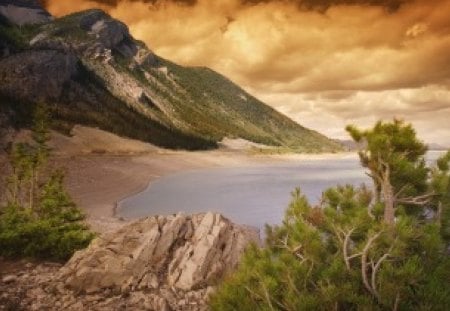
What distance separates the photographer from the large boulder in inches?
714

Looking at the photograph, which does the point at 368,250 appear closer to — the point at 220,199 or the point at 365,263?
the point at 365,263

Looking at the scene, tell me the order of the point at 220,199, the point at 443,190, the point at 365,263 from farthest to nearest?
the point at 220,199
the point at 443,190
the point at 365,263

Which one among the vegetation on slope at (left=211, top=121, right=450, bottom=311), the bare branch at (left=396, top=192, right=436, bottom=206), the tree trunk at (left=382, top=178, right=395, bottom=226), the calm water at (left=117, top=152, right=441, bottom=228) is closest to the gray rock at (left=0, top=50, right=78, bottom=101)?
the calm water at (left=117, top=152, right=441, bottom=228)

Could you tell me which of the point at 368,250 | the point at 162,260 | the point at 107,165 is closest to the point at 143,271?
the point at 162,260

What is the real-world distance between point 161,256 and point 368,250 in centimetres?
1038

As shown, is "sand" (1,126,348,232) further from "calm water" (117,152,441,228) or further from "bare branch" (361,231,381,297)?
"bare branch" (361,231,381,297)

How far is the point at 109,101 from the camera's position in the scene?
6973 inches

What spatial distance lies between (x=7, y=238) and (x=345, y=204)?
51.5ft

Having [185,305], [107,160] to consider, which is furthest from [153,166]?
[185,305]

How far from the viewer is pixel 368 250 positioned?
33.1 feet

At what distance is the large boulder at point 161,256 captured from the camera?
714 inches

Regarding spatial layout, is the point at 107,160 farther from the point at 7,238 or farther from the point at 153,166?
the point at 7,238

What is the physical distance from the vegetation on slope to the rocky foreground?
6.14m

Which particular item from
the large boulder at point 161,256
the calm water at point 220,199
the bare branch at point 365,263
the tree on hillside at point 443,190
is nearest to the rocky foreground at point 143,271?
the large boulder at point 161,256
